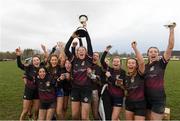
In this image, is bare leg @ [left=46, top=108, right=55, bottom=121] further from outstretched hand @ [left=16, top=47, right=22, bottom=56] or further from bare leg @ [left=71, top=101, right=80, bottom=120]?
outstretched hand @ [left=16, top=47, right=22, bottom=56]

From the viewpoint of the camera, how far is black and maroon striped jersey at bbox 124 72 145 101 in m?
7.52

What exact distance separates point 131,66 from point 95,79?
125 centimetres

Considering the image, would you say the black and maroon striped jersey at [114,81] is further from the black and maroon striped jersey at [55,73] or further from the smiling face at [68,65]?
the black and maroon striped jersey at [55,73]

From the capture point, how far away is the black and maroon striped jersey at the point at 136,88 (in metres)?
7.52

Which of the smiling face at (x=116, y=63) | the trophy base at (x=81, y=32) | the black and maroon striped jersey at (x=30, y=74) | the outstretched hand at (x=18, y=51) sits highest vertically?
the trophy base at (x=81, y=32)

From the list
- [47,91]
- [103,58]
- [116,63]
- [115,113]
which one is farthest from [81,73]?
[115,113]

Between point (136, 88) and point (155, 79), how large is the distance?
0.48 m

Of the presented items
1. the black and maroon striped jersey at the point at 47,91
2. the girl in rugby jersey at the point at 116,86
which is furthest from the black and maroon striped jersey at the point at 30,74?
the girl in rugby jersey at the point at 116,86

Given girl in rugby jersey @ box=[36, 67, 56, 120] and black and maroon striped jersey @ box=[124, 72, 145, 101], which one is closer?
black and maroon striped jersey @ box=[124, 72, 145, 101]

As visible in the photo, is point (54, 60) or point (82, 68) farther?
point (54, 60)

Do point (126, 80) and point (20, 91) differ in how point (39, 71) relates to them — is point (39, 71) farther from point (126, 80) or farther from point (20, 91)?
point (20, 91)

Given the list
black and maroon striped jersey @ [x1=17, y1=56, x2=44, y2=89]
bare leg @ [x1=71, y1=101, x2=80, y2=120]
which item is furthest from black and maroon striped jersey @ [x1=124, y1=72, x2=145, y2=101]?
black and maroon striped jersey @ [x1=17, y1=56, x2=44, y2=89]

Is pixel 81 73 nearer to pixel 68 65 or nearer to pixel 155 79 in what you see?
pixel 68 65

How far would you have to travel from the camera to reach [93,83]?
8836 millimetres
